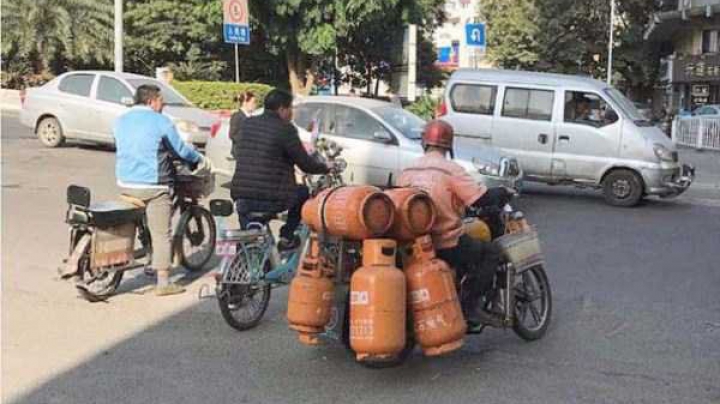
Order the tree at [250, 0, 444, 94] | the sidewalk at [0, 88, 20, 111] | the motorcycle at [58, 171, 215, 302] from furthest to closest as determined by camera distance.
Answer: the sidewalk at [0, 88, 20, 111], the tree at [250, 0, 444, 94], the motorcycle at [58, 171, 215, 302]

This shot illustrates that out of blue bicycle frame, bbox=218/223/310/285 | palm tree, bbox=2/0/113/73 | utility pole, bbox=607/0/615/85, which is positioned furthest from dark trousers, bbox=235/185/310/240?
utility pole, bbox=607/0/615/85

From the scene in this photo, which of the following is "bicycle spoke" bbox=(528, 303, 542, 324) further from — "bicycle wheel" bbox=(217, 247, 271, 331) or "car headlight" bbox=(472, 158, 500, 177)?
"car headlight" bbox=(472, 158, 500, 177)

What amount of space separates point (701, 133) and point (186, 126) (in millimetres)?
14191

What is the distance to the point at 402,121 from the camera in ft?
40.9

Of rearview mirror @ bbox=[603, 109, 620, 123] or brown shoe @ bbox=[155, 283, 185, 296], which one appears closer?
brown shoe @ bbox=[155, 283, 185, 296]

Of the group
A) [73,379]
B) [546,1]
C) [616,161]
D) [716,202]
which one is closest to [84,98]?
[616,161]

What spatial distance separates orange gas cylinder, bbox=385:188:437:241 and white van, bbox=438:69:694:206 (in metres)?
8.00

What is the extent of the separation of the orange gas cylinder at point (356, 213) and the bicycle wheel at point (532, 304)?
150 centimetres

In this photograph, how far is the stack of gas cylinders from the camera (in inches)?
192

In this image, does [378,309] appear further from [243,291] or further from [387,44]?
[387,44]

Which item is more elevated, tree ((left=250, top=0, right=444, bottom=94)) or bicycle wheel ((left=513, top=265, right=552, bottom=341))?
tree ((left=250, top=0, right=444, bottom=94))

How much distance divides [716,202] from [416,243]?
1049cm

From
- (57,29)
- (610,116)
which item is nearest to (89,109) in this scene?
(610,116)

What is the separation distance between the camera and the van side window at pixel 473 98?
552 inches
